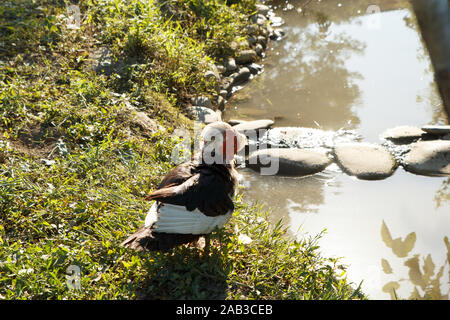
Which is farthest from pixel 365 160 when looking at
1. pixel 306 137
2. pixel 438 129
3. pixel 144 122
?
pixel 144 122

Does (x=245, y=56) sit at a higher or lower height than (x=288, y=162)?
higher

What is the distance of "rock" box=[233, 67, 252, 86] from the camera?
5.96 m

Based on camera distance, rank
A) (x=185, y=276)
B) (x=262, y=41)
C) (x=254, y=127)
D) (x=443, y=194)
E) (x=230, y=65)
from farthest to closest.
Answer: (x=262, y=41) < (x=230, y=65) < (x=254, y=127) < (x=443, y=194) < (x=185, y=276)

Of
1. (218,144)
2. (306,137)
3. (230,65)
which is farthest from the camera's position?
(230,65)

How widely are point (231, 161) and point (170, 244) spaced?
0.76m

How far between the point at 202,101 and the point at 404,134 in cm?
234

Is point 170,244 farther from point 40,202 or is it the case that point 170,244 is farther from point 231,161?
point 40,202

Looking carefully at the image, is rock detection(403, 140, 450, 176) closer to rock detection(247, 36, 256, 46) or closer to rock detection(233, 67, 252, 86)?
rock detection(233, 67, 252, 86)

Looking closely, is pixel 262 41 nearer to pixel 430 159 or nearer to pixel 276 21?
pixel 276 21

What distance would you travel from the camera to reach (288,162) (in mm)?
4293

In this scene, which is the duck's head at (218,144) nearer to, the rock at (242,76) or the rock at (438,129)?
the rock at (438,129)

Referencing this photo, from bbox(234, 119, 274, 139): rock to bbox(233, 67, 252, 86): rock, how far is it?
1161 mm

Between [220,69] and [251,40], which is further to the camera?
[251,40]

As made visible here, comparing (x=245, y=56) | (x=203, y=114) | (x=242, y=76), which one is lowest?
(x=203, y=114)
